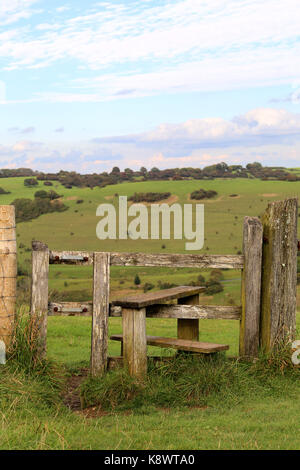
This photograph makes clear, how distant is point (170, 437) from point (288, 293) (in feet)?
13.4

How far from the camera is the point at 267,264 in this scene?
30.7ft

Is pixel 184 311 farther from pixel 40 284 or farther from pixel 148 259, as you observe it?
pixel 40 284

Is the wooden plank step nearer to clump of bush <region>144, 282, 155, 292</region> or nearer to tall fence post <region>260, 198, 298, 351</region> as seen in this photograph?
tall fence post <region>260, 198, 298, 351</region>

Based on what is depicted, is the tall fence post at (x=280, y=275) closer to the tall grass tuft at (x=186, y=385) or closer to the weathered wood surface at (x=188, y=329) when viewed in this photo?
the tall grass tuft at (x=186, y=385)

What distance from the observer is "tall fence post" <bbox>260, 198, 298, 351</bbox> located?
30.1 feet

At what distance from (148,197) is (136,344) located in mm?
68519

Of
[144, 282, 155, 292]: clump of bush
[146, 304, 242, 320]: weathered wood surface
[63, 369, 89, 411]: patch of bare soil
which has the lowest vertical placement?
[144, 282, 155, 292]: clump of bush

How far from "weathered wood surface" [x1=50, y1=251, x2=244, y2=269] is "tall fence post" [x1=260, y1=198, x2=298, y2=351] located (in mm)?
839

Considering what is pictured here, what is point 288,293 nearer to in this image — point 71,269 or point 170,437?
point 170,437

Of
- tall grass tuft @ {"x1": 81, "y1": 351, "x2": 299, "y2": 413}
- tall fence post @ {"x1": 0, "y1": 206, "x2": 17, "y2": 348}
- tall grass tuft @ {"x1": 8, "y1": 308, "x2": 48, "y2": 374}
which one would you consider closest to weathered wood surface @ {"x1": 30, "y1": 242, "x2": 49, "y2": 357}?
tall grass tuft @ {"x1": 8, "y1": 308, "x2": 48, "y2": 374}

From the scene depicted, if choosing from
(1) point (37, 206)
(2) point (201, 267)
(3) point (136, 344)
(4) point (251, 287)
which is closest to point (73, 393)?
(3) point (136, 344)

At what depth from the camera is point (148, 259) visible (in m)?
8.86

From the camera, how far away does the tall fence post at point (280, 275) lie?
9.18 meters
